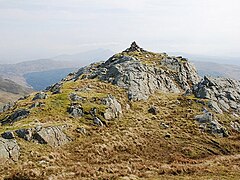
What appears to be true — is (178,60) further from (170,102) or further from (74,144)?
(74,144)

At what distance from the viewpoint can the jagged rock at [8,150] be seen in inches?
1286

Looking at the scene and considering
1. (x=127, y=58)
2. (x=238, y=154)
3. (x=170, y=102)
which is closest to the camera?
(x=238, y=154)

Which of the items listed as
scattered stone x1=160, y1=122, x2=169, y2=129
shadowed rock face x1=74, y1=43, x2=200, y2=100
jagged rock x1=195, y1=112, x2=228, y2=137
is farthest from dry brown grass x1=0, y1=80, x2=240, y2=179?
shadowed rock face x1=74, y1=43, x2=200, y2=100

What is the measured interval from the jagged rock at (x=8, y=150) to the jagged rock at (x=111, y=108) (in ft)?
61.2

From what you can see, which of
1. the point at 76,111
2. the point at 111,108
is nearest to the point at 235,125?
the point at 111,108

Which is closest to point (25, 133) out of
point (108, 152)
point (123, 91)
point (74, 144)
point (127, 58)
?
point (74, 144)

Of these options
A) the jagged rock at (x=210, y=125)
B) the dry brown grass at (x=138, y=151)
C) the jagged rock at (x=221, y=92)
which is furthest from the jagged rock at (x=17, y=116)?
the jagged rock at (x=221, y=92)

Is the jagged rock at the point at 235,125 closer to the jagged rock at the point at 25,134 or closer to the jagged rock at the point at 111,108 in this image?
the jagged rock at the point at 111,108

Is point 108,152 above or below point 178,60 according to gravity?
below

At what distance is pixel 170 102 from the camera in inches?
2489

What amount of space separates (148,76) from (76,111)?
98.1ft

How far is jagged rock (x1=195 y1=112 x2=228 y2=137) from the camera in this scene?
1961 inches

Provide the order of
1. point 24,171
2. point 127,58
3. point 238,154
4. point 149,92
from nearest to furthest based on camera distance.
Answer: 1. point 24,171
2. point 238,154
3. point 149,92
4. point 127,58

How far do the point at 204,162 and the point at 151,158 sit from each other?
7100 mm
